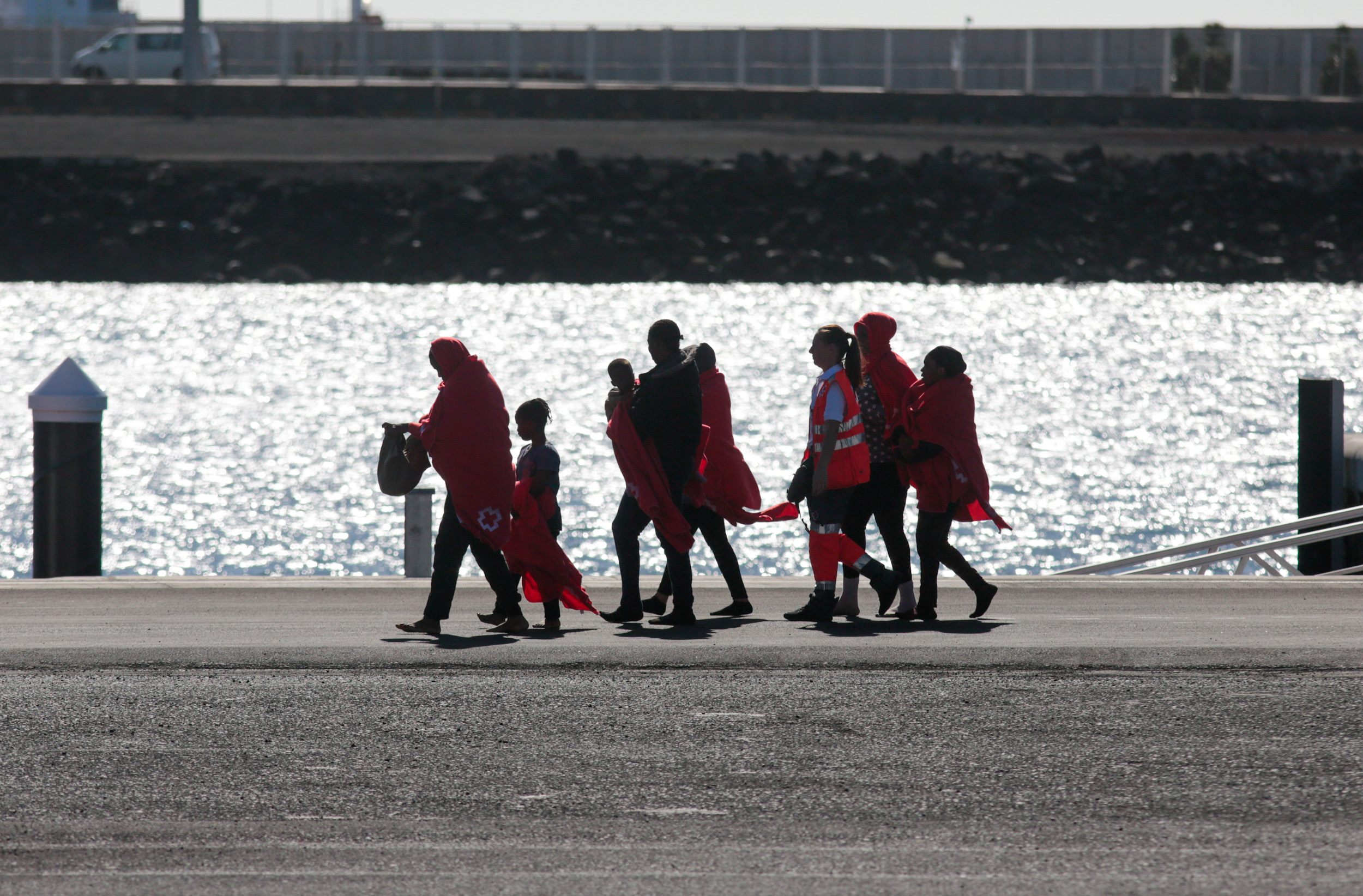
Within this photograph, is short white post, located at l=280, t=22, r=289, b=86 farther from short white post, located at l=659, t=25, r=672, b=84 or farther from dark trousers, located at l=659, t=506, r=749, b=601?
dark trousers, located at l=659, t=506, r=749, b=601

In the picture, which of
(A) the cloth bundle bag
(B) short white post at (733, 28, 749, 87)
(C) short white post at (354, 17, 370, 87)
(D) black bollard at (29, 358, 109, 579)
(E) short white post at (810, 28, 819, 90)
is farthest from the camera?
(E) short white post at (810, 28, 819, 90)

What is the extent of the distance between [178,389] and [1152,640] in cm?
3637

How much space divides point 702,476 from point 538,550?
0.92 meters

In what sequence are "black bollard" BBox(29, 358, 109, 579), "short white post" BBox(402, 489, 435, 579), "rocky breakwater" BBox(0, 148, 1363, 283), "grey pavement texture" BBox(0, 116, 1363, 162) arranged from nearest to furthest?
"black bollard" BBox(29, 358, 109, 579), "short white post" BBox(402, 489, 435, 579), "grey pavement texture" BBox(0, 116, 1363, 162), "rocky breakwater" BBox(0, 148, 1363, 283)

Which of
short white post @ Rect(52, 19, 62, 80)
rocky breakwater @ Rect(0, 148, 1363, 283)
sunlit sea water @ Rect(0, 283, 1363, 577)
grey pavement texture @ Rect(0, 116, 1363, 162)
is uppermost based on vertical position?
short white post @ Rect(52, 19, 62, 80)

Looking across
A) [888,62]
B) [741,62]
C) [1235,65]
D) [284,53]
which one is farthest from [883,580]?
[1235,65]

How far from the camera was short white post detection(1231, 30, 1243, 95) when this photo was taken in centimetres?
6144

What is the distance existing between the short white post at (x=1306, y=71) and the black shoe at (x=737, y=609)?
59.6m

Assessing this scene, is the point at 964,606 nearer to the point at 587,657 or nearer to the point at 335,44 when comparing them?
the point at 587,657

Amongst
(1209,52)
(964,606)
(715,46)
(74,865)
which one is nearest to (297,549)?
(964,606)

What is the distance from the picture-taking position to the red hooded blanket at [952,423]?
8000mm

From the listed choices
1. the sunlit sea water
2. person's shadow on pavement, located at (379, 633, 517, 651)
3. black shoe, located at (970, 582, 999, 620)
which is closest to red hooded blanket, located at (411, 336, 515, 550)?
person's shadow on pavement, located at (379, 633, 517, 651)

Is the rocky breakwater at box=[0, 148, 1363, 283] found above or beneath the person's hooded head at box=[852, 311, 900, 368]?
above

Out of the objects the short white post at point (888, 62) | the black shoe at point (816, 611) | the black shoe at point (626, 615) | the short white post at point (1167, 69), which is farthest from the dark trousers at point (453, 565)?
the short white post at point (1167, 69)
